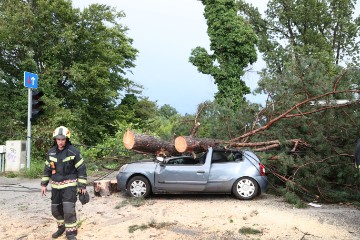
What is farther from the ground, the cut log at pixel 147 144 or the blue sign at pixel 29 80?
the blue sign at pixel 29 80

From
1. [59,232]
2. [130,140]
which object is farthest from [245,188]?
[59,232]

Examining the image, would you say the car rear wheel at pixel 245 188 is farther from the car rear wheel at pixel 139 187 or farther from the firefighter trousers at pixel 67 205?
the firefighter trousers at pixel 67 205

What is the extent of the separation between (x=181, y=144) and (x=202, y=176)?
89 cm

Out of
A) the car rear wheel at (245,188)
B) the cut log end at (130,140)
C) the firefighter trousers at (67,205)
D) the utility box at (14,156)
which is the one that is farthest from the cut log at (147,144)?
the utility box at (14,156)

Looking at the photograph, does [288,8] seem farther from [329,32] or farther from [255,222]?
[255,222]

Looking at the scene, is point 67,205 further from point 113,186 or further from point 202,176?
point 113,186

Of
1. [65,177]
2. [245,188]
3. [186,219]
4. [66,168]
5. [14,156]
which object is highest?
[14,156]

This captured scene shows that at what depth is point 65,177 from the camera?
19.3ft

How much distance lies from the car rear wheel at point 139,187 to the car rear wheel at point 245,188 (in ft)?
6.74

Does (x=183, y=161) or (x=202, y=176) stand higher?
(x=183, y=161)

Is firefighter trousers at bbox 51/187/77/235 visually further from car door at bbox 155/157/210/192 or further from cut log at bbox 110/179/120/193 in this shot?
cut log at bbox 110/179/120/193

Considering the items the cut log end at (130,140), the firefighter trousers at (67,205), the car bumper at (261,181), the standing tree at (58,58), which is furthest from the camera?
the standing tree at (58,58)

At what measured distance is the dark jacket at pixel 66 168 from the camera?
19.3ft

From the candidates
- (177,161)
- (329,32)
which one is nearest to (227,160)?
(177,161)
